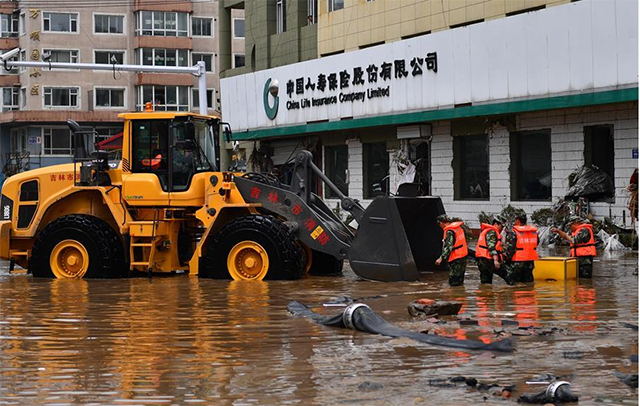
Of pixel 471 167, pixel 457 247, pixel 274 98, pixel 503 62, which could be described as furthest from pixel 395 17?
pixel 457 247

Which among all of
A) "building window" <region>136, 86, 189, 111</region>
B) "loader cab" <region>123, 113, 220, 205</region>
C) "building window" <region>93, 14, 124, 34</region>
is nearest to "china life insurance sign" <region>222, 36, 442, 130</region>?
"loader cab" <region>123, 113, 220, 205</region>

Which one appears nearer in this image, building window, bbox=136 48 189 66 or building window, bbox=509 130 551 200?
building window, bbox=509 130 551 200

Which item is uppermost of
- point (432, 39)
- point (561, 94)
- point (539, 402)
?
point (432, 39)

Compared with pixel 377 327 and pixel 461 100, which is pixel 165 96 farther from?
pixel 377 327

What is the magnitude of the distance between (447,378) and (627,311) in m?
5.10

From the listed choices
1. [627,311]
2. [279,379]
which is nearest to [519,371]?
[279,379]

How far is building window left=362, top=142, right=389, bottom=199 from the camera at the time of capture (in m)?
35.8

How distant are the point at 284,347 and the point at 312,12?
31216mm

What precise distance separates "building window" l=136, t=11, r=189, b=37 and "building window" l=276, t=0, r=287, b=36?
3256cm

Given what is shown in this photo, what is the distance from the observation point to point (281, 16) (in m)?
42.8

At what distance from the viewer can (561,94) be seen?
86.6ft

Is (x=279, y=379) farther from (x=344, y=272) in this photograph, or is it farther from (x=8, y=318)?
(x=344, y=272)

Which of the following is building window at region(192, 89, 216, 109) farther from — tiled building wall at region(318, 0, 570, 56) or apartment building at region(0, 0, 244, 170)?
tiled building wall at region(318, 0, 570, 56)

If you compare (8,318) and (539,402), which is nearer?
(539,402)
